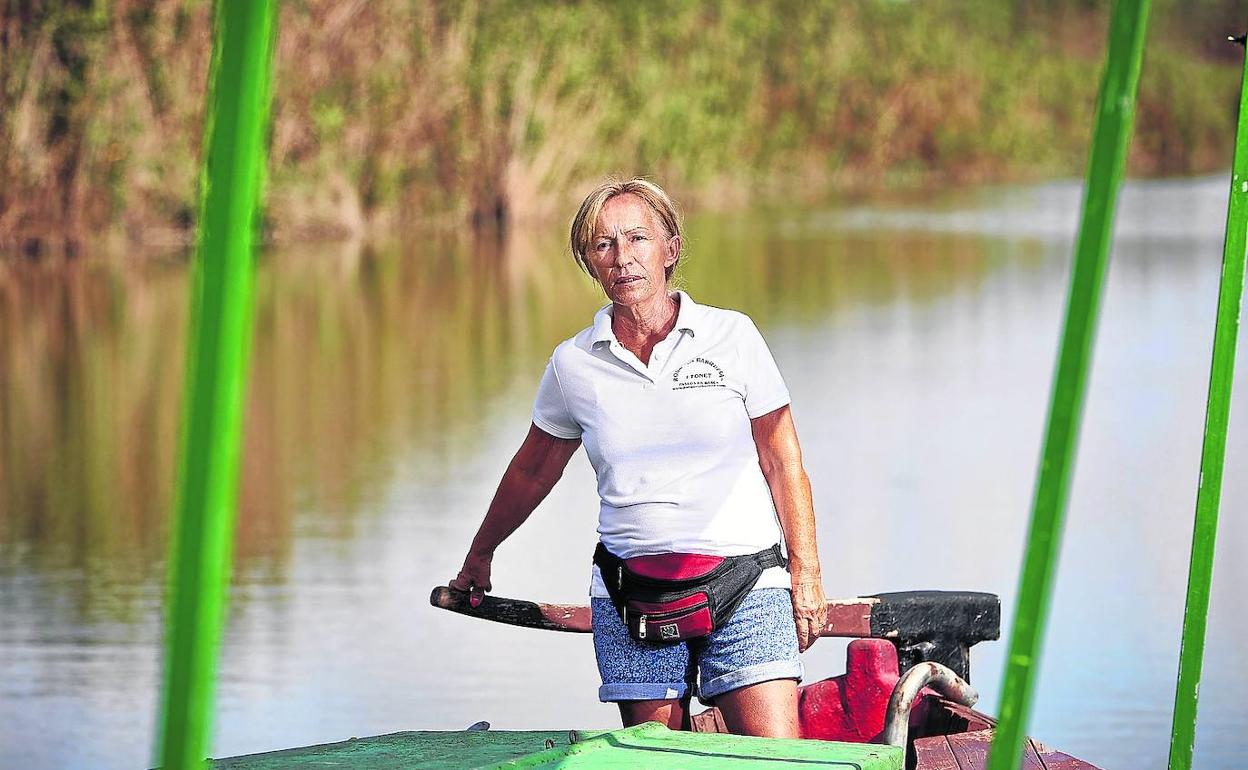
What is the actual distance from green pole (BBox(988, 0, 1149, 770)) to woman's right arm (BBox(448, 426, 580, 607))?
187 centimetres

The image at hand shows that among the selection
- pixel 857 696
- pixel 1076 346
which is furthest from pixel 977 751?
pixel 1076 346

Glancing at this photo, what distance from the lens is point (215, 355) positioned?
1.82m

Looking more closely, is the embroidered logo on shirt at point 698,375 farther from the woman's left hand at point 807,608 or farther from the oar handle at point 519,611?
the oar handle at point 519,611

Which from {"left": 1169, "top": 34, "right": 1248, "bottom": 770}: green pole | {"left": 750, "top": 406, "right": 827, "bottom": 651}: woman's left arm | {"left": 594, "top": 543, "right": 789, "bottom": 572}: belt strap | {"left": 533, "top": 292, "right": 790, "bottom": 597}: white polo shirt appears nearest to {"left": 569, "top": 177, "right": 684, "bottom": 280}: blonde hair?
{"left": 533, "top": 292, "right": 790, "bottom": 597}: white polo shirt

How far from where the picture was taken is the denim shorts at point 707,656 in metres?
3.85

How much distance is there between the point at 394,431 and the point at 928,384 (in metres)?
3.80

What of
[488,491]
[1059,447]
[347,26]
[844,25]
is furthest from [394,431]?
[844,25]

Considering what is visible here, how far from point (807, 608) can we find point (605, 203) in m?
0.75

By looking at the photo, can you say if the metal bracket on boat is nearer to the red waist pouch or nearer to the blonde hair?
the red waist pouch

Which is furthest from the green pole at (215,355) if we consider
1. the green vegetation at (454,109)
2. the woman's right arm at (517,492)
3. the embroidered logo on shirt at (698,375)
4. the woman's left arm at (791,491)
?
the green vegetation at (454,109)

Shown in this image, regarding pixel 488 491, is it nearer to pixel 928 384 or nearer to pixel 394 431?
pixel 394 431

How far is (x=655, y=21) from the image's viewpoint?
112 ft

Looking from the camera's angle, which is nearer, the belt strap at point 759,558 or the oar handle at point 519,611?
the belt strap at point 759,558

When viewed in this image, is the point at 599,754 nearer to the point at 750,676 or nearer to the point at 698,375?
the point at 750,676
